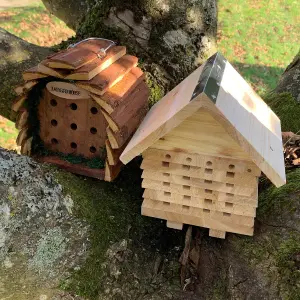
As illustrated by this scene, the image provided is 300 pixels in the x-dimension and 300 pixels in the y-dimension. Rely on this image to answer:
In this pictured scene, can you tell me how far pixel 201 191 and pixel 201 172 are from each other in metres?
0.11

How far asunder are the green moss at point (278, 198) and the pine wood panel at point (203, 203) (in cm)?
14

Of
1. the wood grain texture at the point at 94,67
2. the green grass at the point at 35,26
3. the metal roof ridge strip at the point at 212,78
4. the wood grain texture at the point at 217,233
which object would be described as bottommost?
the green grass at the point at 35,26

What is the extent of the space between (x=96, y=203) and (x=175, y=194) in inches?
14.7

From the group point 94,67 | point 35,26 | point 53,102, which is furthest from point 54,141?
point 35,26

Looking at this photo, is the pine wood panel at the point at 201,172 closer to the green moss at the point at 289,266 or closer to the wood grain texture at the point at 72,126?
the green moss at the point at 289,266

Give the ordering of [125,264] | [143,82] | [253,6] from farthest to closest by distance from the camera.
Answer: [253,6]
[143,82]
[125,264]

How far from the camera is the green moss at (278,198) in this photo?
1784mm

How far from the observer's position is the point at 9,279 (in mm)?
1521

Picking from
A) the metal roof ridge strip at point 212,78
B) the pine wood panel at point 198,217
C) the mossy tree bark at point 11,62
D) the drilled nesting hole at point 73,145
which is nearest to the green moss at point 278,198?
the pine wood panel at point 198,217

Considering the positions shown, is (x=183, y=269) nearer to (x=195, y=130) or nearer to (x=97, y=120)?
(x=195, y=130)

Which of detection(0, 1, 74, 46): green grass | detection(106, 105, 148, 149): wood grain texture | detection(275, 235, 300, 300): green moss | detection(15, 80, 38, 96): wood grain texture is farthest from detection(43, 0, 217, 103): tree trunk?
detection(0, 1, 74, 46): green grass

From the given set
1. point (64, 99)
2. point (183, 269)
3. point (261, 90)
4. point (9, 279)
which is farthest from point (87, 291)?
point (261, 90)

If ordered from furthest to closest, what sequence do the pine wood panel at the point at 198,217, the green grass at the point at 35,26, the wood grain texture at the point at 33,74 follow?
1. the green grass at the point at 35,26
2. the wood grain texture at the point at 33,74
3. the pine wood panel at the point at 198,217

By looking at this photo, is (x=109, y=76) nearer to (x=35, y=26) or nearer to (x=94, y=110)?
(x=94, y=110)
